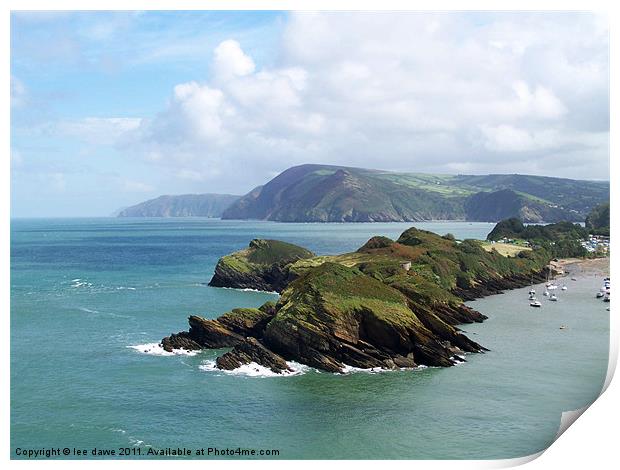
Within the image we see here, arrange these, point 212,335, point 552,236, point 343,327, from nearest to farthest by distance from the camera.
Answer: point 343,327 < point 212,335 < point 552,236

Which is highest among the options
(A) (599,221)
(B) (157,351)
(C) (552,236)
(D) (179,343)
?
(A) (599,221)

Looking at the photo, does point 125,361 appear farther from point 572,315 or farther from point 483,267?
point 483,267

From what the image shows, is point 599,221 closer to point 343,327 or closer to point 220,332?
point 343,327

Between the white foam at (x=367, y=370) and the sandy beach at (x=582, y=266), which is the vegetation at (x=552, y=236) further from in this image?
the white foam at (x=367, y=370)

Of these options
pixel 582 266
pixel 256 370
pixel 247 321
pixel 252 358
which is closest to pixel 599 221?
pixel 582 266

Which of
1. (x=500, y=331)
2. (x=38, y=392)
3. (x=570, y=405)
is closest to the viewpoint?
(x=570, y=405)

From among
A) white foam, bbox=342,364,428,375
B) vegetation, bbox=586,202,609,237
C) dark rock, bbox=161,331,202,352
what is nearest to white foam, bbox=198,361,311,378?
white foam, bbox=342,364,428,375

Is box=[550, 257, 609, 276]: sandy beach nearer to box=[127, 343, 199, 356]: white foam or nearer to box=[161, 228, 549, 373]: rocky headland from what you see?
box=[161, 228, 549, 373]: rocky headland
